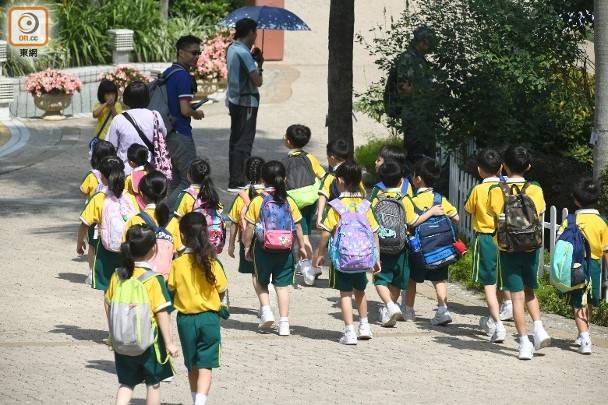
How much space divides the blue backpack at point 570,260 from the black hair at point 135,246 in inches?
136

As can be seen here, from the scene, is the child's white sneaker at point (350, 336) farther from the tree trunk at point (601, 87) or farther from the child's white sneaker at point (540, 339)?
the tree trunk at point (601, 87)

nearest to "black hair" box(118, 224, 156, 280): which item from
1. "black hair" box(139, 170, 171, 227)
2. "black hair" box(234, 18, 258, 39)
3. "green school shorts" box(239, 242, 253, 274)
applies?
"black hair" box(139, 170, 171, 227)

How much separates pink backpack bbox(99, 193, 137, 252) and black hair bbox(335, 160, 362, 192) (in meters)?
1.62

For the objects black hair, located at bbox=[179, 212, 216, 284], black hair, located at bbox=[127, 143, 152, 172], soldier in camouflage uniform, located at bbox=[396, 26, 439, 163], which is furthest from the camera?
soldier in camouflage uniform, located at bbox=[396, 26, 439, 163]

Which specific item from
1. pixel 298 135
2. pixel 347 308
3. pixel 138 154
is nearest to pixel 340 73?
pixel 298 135

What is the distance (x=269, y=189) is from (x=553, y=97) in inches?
233

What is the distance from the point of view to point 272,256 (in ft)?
36.5

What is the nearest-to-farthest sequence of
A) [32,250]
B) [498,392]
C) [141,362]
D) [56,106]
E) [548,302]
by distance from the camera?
[141,362], [498,392], [548,302], [32,250], [56,106]

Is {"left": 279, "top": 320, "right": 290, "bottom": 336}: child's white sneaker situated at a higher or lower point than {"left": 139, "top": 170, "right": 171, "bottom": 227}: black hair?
lower

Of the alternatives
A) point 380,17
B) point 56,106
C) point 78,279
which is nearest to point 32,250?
point 78,279

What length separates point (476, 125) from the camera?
603 inches

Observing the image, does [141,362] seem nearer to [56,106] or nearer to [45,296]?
[45,296]

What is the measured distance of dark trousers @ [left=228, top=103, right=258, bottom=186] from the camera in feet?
55.2

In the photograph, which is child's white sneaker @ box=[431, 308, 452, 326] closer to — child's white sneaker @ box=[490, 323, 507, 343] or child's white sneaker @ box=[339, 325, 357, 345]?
child's white sneaker @ box=[490, 323, 507, 343]
